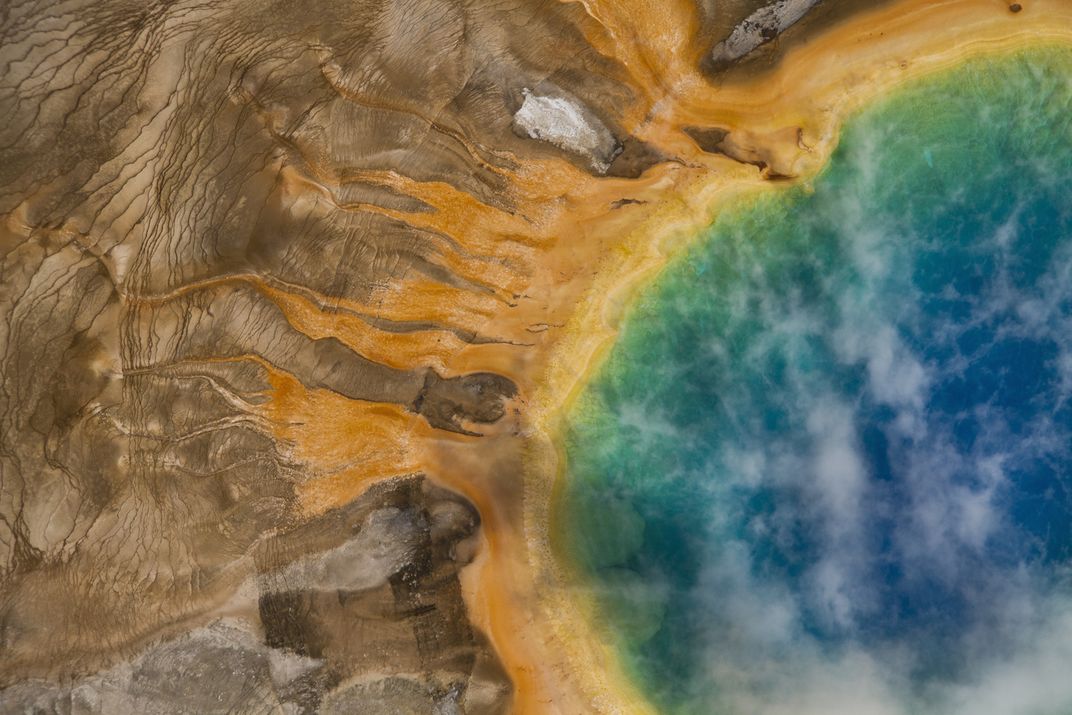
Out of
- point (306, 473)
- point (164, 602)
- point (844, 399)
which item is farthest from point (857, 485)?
point (164, 602)

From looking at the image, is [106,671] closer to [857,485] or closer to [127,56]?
[127,56]

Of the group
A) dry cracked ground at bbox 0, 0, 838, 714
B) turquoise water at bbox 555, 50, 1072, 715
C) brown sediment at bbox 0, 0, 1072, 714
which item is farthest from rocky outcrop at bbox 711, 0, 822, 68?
turquoise water at bbox 555, 50, 1072, 715

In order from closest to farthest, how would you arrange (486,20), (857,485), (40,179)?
(40,179), (486,20), (857,485)

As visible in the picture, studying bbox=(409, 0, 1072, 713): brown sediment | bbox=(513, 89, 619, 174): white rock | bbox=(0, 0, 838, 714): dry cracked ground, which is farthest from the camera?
bbox=(409, 0, 1072, 713): brown sediment

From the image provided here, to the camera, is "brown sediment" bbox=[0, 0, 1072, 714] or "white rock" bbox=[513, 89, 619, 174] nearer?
"brown sediment" bbox=[0, 0, 1072, 714]

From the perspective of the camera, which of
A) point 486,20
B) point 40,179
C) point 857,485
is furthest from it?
point 857,485

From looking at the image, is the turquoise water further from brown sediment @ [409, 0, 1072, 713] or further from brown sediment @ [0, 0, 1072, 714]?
brown sediment @ [0, 0, 1072, 714]

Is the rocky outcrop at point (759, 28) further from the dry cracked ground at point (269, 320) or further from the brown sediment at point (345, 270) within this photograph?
the brown sediment at point (345, 270)

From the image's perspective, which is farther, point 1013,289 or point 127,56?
point 1013,289

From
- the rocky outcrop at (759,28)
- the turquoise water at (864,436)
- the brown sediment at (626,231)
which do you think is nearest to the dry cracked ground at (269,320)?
the rocky outcrop at (759,28)
